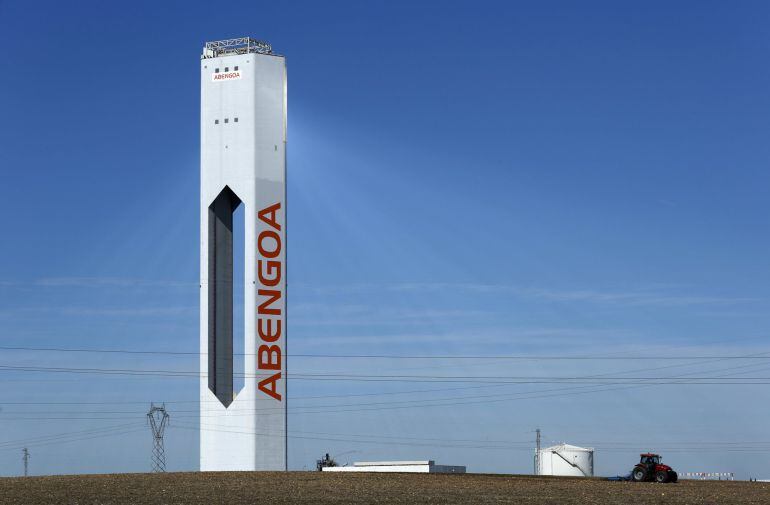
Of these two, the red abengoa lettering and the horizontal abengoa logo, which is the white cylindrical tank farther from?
the horizontal abengoa logo

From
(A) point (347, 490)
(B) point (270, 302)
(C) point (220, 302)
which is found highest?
(C) point (220, 302)

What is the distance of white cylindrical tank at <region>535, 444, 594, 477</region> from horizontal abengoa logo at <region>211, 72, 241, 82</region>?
43.4 m

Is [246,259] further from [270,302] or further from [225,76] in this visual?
[225,76]

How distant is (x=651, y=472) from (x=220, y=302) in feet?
123

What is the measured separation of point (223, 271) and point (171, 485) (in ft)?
113

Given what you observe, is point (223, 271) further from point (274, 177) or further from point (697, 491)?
point (697, 491)

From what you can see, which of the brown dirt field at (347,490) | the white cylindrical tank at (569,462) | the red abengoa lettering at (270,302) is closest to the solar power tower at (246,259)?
the red abengoa lettering at (270,302)

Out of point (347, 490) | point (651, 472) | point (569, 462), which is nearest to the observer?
point (347, 490)

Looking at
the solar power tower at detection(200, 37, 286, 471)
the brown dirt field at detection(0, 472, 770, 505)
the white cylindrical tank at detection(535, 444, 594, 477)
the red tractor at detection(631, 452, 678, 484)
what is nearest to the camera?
the brown dirt field at detection(0, 472, 770, 505)

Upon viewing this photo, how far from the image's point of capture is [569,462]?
11481 centimetres

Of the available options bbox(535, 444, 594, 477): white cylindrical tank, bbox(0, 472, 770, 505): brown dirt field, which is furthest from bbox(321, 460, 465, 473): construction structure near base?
bbox(0, 472, 770, 505): brown dirt field

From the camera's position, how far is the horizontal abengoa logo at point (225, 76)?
10419 cm

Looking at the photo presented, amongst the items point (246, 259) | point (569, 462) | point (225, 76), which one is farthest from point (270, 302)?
point (569, 462)

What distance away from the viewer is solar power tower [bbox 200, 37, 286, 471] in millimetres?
102438
